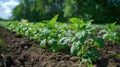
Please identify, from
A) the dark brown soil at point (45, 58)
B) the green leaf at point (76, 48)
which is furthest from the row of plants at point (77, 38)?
the dark brown soil at point (45, 58)

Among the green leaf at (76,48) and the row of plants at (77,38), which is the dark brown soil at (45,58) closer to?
the row of plants at (77,38)

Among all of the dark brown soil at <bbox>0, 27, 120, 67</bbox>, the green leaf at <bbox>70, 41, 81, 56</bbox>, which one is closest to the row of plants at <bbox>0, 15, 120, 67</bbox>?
the green leaf at <bbox>70, 41, 81, 56</bbox>

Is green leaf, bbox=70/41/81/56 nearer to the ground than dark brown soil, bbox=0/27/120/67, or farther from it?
farther from it

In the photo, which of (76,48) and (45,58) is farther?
(45,58)

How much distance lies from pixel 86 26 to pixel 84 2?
28.2m

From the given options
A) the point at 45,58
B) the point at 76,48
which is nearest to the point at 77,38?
the point at 76,48

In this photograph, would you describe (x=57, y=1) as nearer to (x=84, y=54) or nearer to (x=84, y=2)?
(x=84, y=2)

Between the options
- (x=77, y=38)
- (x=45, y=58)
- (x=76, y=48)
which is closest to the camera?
(x=76, y=48)

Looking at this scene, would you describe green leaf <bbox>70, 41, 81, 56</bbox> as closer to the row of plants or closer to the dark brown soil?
the row of plants

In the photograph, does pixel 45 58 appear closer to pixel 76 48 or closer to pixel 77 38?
pixel 77 38

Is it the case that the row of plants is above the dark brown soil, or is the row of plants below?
above

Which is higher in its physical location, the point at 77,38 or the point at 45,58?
the point at 77,38

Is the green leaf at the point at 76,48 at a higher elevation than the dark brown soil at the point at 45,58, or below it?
higher

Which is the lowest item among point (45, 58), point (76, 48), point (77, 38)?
point (45, 58)
